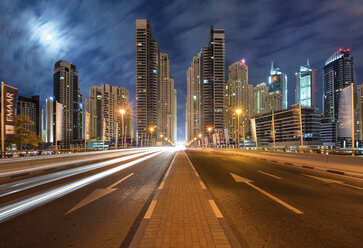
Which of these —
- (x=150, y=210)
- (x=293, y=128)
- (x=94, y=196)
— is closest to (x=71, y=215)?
(x=94, y=196)

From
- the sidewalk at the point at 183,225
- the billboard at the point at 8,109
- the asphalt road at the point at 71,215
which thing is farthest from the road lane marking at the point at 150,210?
the billboard at the point at 8,109

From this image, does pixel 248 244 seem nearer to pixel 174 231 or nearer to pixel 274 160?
pixel 174 231

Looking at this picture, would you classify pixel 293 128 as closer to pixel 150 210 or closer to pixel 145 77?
pixel 145 77

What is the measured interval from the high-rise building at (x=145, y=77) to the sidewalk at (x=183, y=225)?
158m

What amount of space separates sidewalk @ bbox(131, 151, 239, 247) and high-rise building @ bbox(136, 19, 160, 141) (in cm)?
15771

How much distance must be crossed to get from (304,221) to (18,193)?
997 cm

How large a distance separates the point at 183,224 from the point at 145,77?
164 metres

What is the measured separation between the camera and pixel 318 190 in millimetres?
7426

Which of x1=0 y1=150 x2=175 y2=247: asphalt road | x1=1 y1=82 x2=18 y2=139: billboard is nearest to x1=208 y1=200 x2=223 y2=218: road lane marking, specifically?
x1=0 y1=150 x2=175 y2=247: asphalt road

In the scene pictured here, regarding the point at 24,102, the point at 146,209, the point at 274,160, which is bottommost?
the point at 274,160

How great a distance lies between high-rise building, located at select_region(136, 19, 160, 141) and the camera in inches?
6240

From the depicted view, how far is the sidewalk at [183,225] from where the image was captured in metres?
3.38

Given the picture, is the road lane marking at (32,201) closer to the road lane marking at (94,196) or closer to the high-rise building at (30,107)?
the road lane marking at (94,196)

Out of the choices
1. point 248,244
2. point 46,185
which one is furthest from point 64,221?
point 46,185
